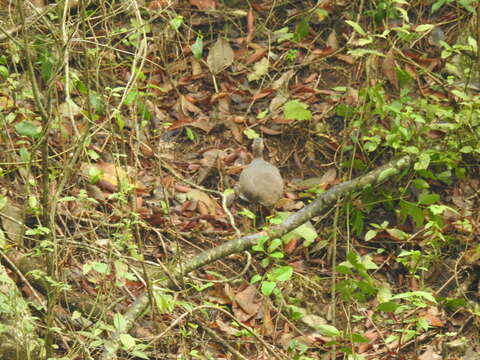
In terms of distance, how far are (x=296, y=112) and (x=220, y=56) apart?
824 mm

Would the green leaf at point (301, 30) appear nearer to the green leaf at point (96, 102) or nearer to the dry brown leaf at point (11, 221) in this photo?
the green leaf at point (96, 102)

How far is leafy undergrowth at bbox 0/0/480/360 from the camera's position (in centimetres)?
334

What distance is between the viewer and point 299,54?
4.89 meters

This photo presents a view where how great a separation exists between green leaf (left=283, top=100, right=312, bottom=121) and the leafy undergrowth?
1cm

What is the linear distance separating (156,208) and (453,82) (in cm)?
203

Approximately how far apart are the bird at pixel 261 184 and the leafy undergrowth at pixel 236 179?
114 millimetres

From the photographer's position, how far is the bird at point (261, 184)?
13.3ft

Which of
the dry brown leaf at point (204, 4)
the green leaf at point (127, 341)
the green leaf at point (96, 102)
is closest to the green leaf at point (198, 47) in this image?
the dry brown leaf at point (204, 4)

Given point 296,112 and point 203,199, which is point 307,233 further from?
point 296,112

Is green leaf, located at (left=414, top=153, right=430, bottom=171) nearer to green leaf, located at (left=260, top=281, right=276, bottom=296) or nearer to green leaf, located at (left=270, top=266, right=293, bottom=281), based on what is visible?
green leaf, located at (left=270, top=266, right=293, bottom=281)

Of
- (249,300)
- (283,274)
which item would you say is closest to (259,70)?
(249,300)

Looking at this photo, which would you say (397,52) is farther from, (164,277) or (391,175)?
(164,277)

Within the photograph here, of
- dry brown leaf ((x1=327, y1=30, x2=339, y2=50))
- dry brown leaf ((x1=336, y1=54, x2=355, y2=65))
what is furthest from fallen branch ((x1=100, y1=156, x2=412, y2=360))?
dry brown leaf ((x1=327, y1=30, x2=339, y2=50))

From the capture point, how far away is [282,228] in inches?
152
